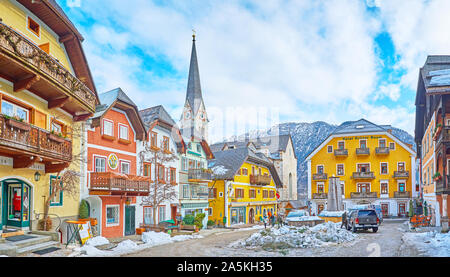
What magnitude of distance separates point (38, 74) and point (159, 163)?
1519cm

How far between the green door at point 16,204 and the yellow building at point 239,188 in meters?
24.3

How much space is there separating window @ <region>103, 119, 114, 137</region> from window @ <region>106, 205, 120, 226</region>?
4480 millimetres

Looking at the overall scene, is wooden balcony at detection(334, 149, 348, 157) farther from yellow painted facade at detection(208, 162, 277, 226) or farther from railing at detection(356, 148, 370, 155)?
yellow painted facade at detection(208, 162, 277, 226)

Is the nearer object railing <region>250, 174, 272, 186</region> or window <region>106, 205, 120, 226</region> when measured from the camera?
window <region>106, 205, 120, 226</region>

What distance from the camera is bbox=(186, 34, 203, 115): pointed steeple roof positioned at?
245 ft

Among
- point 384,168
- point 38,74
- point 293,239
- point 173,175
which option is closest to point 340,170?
point 384,168

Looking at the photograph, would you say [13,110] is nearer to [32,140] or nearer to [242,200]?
[32,140]

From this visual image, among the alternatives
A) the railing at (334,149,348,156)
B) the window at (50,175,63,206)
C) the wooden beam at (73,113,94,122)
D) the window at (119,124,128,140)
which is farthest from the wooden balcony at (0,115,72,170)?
the railing at (334,149,348,156)

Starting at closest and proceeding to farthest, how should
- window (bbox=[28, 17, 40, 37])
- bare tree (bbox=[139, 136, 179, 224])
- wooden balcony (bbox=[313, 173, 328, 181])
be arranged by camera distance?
window (bbox=[28, 17, 40, 37]), bare tree (bbox=[139, 136, 179, 224]), wooden balcony (bbox=[313, 173, 328, 181])

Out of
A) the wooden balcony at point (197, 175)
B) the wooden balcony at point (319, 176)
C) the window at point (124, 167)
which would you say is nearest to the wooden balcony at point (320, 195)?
the wooden balcony at point (319, 176)

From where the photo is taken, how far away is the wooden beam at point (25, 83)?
48.8 feet

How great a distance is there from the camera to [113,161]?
81.6ft
